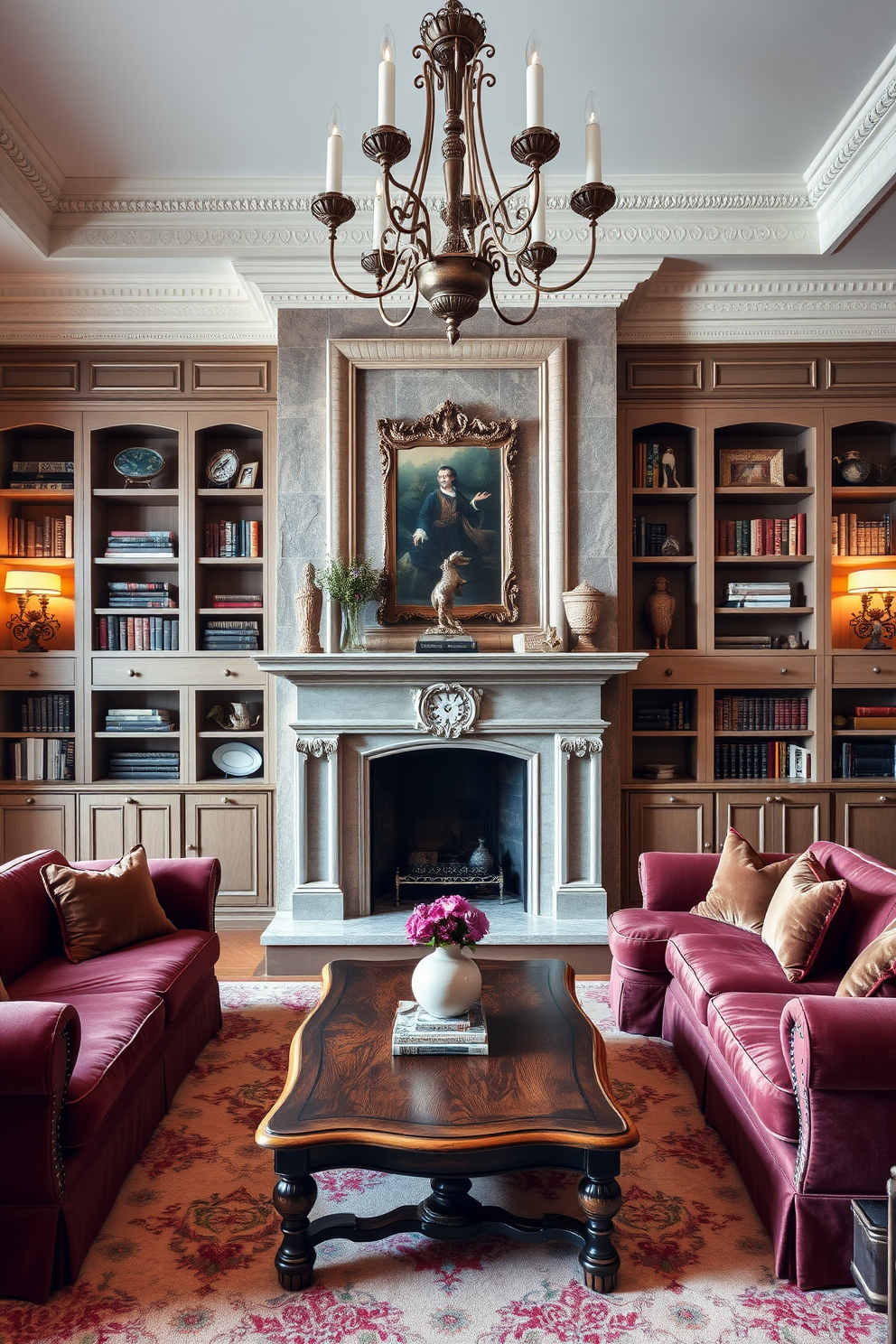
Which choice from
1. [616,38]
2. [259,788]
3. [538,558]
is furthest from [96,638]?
[616,38]

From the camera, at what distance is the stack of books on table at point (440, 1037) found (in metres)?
2.35

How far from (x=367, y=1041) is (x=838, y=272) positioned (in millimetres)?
4432

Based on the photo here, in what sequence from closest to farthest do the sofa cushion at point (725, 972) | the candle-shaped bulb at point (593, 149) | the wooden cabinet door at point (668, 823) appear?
1. the candle-shaped bulb at point (593, 149)
2. the sofa cushion at point (725, 972)
3. the wooden cabinet door at point (668, 823)

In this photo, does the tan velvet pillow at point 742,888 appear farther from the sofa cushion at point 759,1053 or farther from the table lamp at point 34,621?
the table lamp at point 34,621

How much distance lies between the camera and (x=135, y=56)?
3377 millimetres

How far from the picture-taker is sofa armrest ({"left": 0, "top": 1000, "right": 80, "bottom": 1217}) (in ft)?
6.43

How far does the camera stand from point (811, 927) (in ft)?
9.17

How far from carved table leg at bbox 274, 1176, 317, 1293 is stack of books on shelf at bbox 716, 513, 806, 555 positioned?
4.01 metres

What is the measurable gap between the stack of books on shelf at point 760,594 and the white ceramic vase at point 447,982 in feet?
10.5

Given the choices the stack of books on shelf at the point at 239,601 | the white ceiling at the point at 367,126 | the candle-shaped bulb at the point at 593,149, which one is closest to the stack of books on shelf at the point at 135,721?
the stack of books on shelf at the point at 239,601

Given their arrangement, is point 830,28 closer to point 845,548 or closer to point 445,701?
point 845,548

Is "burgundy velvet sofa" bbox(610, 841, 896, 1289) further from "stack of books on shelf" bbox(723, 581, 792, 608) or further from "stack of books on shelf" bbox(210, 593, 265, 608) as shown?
"stack of books on shelf" bbox(210, 593, 265, 608)

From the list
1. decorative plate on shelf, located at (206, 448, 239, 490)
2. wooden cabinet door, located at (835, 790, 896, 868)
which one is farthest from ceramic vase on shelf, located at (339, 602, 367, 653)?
wooden cabinet door, located at (835, 790, 896, 868)

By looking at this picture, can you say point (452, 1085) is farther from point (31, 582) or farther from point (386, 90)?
point (31, 582)
